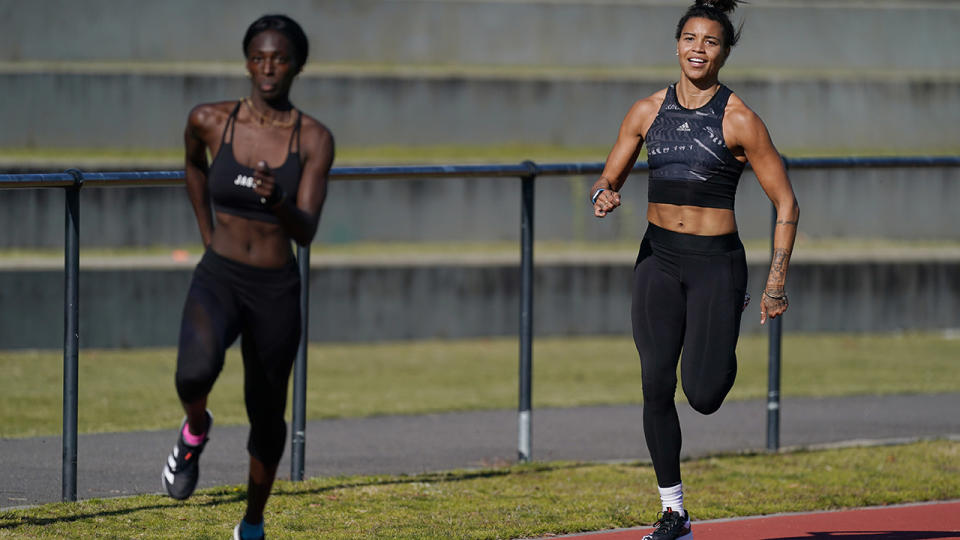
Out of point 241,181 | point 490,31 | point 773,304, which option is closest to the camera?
point 241,181

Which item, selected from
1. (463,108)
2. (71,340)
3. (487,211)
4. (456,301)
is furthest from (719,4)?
(463,108)

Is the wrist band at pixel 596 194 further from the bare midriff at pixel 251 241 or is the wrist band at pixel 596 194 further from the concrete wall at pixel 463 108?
the concrete wall at pixel 463 108

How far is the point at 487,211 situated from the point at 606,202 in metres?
11.0

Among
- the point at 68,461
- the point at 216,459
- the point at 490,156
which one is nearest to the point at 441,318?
the point at 490,156

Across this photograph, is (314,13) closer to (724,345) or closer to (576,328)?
(576,328)

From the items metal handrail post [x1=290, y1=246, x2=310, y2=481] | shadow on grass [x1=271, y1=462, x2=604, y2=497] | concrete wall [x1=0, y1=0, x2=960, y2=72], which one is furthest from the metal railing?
concrete wall [x1=0, y1=0, x2=960, y2=72]

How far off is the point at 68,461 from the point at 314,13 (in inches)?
486

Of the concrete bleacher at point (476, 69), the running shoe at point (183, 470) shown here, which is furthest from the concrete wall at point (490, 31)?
the running shoe at point (183, 470)

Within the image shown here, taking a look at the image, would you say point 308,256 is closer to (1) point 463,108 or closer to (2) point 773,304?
(2) point 773,304

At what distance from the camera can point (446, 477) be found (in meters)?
8.39

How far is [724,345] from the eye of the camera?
252 inches

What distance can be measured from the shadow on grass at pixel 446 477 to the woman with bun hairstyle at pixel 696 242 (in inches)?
79.5

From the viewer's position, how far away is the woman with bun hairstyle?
20.9ft

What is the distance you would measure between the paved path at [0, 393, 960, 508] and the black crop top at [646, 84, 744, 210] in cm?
295
